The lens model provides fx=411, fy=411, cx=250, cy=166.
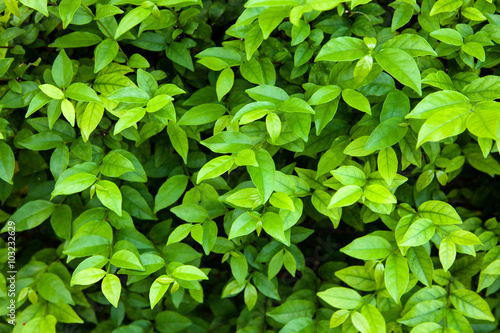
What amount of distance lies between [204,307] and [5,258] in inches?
32.3

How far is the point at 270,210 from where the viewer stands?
1.10 metres

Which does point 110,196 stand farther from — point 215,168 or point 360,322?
point 360,322

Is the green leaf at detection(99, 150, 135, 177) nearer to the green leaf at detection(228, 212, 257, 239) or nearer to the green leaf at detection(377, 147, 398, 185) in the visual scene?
the green leaf at detection(228, 212, 257, 239)

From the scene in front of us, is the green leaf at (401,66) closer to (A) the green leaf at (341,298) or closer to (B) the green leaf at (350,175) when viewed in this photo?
(B) the green leaf at (350,175)

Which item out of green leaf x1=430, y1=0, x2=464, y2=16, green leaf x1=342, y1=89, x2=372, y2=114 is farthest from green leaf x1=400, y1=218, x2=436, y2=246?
green leaf x1=430, y1=0, x2=464, y2=16

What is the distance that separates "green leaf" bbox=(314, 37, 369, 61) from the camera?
0.95 meters

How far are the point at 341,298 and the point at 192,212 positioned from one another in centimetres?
49

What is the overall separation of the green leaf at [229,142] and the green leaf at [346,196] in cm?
24

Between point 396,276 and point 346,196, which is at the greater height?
point 346,196

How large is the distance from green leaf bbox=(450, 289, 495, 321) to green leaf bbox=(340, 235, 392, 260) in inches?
11.7

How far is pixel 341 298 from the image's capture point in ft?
3.87

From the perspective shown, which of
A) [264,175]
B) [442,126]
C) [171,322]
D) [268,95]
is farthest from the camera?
[171,322]

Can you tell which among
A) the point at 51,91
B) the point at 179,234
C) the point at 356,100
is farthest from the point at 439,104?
the point at 51,91

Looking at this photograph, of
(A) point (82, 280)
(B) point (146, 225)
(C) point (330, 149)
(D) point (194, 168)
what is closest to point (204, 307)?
(B) point (146, 225)
